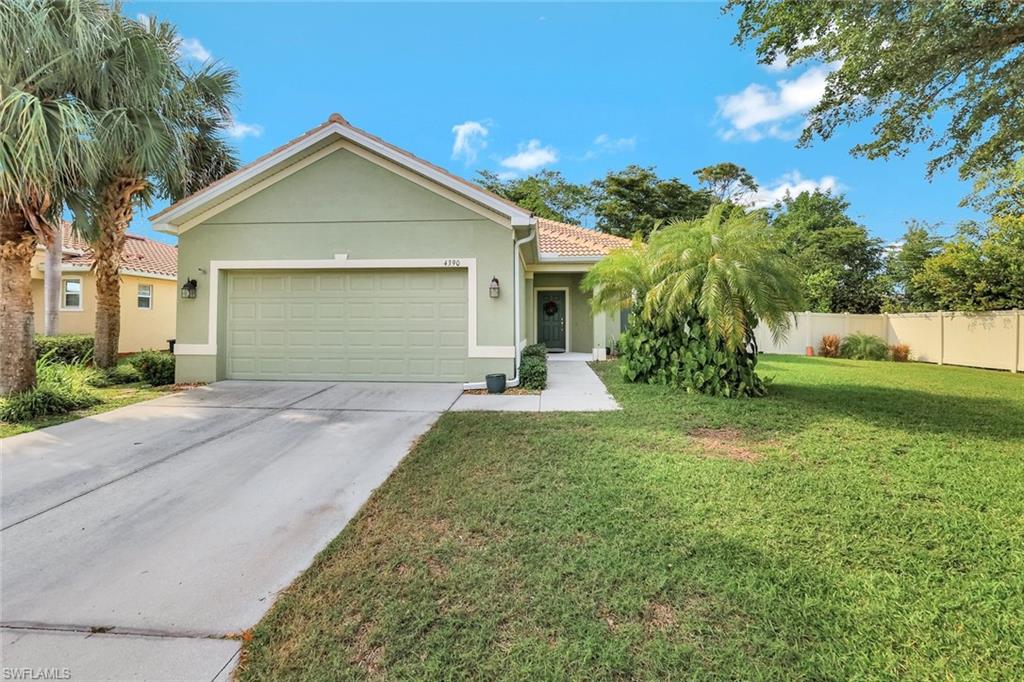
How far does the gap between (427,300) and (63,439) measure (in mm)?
5867

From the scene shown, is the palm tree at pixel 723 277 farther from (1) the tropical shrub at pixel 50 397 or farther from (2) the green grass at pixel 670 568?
(1) the tropical shrub at pixel 50 397

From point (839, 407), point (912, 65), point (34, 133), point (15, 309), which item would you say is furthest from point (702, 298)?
point (15, 309)

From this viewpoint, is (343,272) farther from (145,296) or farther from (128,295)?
(145,296)

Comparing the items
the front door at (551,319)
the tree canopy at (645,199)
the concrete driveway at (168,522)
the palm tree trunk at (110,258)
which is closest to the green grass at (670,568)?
the concrete driveway at (168,522)

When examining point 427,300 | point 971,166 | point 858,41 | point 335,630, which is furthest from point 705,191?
point 335,630

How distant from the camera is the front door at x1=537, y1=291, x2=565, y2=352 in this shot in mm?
15477

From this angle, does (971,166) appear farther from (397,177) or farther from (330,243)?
(330,243)

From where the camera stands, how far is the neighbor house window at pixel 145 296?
16.2 meters

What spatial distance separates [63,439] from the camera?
5.76 m

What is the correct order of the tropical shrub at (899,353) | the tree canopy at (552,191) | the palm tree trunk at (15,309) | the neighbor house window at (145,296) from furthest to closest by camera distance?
the tree canopy at (552,191)
the tropical shrub at (899,353)
the neighbor house window at (145,296)
the palm tree trunk at (15,309)

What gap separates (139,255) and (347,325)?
13584 millimetres

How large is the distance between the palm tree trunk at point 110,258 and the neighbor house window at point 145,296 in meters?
7.51

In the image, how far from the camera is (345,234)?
9.30 meters

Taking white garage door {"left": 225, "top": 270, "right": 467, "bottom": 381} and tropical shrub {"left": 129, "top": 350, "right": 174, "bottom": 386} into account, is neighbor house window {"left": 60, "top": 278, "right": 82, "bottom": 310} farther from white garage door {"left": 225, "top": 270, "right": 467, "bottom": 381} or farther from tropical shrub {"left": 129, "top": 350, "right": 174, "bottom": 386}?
white garage door {"left": 225, "top": 270, "right": 467, "bottom": 381}
